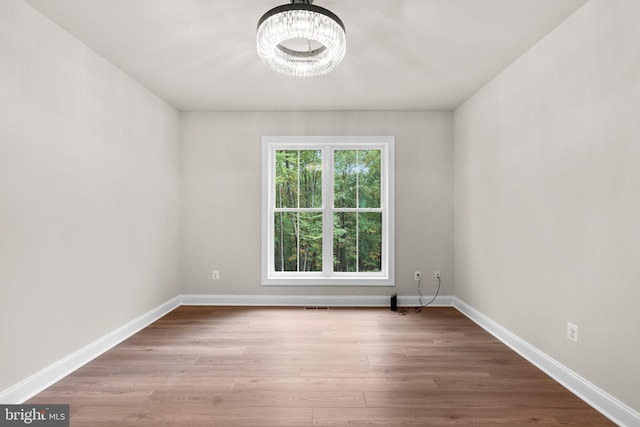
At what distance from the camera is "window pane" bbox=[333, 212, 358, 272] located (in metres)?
4.67

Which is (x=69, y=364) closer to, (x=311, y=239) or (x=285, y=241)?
(x=285, y=241)

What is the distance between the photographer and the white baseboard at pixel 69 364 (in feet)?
7.05

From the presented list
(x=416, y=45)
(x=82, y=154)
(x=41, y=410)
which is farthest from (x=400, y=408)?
(x=82, y=154)

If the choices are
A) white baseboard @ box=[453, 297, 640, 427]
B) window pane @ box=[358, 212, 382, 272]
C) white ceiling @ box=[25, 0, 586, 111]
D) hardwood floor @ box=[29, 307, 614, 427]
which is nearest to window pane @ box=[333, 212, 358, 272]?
window pane @ box=[358, 212, 382, 272]

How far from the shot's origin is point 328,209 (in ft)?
15.1

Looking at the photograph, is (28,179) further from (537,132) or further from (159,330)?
(537,132)

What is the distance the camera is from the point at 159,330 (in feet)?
11.7

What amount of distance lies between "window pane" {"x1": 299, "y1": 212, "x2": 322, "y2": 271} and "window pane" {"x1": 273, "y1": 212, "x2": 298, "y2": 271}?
0.31 feet

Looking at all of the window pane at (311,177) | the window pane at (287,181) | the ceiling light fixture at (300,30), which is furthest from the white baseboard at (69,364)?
the ceiling light fixture at (300,30)

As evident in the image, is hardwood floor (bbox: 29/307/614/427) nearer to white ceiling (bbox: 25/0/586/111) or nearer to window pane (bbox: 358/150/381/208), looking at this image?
window pane (bbox: 358/150/381/208)

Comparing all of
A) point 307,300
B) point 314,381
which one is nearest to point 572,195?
point 314,381

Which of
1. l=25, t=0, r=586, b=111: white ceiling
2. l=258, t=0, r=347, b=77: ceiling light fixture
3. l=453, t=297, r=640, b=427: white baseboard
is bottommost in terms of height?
l=453, t=297, r=640, b=427: white baseboard

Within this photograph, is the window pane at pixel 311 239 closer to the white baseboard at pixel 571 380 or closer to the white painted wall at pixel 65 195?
the white painted wall at pixel 65 195

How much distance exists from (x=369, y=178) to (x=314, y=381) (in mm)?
2834
